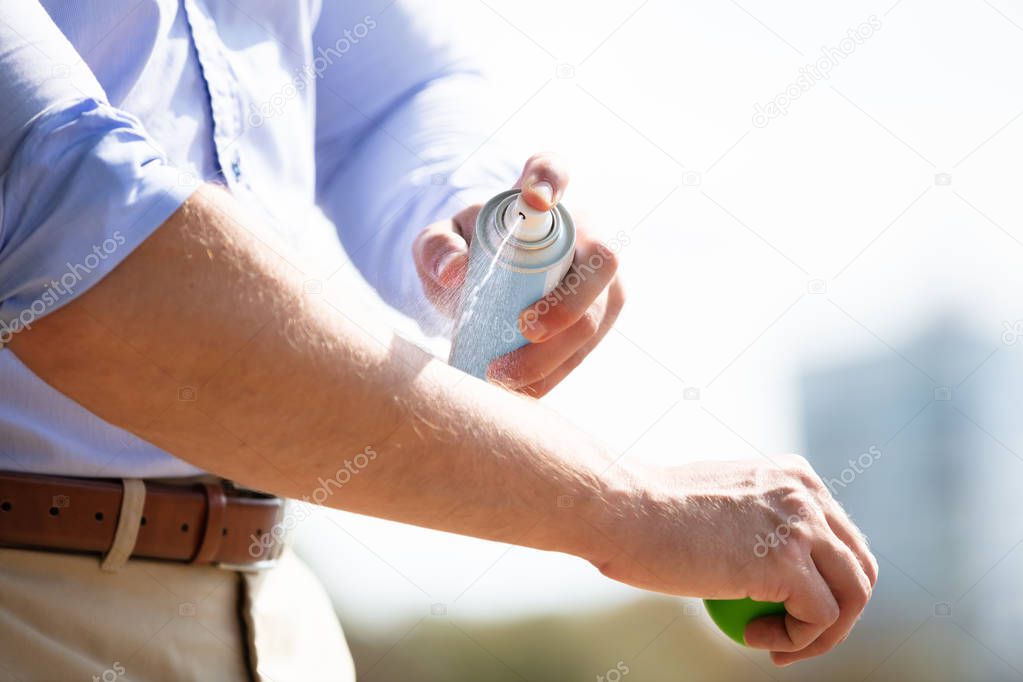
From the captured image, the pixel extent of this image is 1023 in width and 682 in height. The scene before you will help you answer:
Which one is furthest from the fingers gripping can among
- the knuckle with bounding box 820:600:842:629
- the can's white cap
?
the knuckle with bounding box 820:600:842:629

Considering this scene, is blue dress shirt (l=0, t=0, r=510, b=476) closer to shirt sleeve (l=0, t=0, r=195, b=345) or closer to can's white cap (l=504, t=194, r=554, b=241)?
shirt sleeve (l=0, t=0, r=195, b=345)

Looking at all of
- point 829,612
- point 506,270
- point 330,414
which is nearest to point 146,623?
point 330,414

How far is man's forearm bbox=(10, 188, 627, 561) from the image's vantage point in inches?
35.8

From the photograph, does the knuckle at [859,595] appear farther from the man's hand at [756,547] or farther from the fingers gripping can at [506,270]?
the fingers gripping can at [506,270]

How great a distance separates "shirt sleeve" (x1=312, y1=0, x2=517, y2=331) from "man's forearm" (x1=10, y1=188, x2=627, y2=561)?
66 cm

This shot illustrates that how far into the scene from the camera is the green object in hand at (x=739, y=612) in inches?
49.8

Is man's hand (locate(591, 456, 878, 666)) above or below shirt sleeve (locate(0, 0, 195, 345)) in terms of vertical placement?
below

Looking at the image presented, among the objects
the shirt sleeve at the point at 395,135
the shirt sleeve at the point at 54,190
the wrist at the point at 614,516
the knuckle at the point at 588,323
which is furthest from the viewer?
the shirt sleeve at the point at 395,135

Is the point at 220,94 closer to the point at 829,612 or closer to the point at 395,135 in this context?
the point at 395,135

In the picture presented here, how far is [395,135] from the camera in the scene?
182 centimetres

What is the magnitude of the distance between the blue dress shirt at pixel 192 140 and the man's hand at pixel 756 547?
0.52 m

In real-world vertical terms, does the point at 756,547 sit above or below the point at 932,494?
above

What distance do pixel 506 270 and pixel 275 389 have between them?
49 cm

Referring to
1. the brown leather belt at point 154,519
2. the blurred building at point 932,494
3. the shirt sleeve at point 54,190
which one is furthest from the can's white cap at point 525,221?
the blurred building at point 932,494
